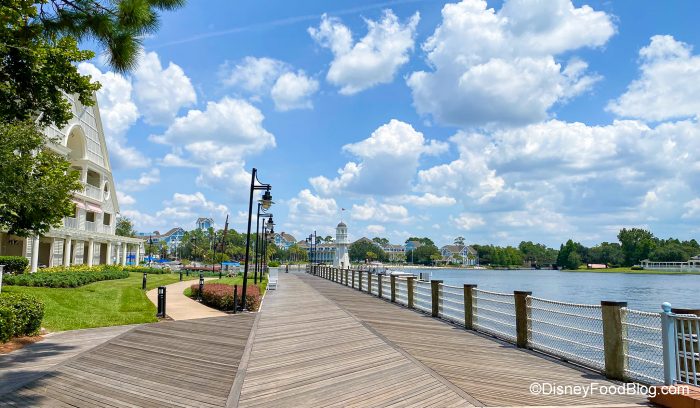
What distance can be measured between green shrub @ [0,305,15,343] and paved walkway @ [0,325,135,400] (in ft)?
1.59

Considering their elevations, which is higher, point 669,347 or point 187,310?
point 669,347

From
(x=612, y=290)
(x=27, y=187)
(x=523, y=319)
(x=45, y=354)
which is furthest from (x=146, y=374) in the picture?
(x=612, y=290)

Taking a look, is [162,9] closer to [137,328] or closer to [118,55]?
[118,55]

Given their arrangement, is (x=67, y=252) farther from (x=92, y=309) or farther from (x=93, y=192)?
(x=92, y=309)

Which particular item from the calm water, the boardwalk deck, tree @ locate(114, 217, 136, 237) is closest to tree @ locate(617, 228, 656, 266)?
the calm water

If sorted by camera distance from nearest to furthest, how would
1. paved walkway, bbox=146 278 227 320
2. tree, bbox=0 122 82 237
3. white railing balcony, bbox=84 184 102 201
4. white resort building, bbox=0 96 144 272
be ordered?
tree, bbox=0 122 82 237 < paved walkway, bbox=146 278 227 320 < white resort building, bbox=0 96 144 272 < white railing balcony, bbox=84 184 102 201

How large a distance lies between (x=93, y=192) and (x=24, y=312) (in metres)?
32.5

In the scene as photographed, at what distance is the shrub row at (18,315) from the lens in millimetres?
9352

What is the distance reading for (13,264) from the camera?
2508 centimetres

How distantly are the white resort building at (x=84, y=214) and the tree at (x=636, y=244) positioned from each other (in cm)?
16416

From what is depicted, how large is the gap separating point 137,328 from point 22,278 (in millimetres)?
12368

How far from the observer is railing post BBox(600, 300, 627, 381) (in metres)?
6.92

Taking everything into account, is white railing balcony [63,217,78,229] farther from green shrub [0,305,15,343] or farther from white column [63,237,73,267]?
green shrub [0,305,15,343]

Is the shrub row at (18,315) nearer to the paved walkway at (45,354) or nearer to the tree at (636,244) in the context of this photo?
the paved walkway at (45,354)
